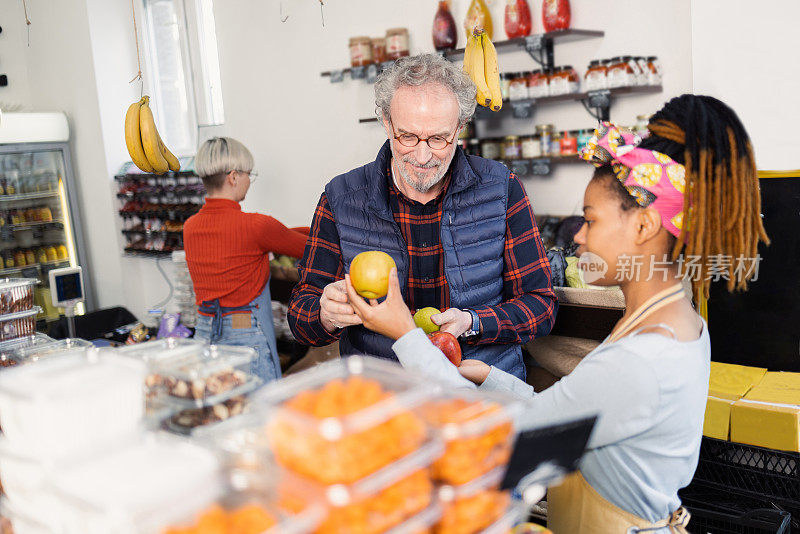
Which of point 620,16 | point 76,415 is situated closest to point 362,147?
point 620,16

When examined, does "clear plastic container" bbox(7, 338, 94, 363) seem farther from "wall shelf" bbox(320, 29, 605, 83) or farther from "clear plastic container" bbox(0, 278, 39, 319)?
"wall shelf" bbox(320, 29, 605, 83)

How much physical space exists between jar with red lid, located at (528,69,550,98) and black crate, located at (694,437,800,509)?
7.20ft

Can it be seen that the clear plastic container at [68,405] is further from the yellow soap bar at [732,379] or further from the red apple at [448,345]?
the yellow soap bar at [732,379]

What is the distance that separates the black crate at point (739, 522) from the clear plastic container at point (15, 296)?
7.47 feet

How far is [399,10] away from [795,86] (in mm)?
2813

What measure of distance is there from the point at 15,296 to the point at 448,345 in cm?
155

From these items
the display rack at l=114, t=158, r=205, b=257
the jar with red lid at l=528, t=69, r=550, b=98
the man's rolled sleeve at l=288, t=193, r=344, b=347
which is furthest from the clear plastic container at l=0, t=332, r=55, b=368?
the display rack at l=114, t=158, r=205, b=257

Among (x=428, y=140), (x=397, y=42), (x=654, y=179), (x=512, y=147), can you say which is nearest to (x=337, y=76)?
(x=397, y=42)

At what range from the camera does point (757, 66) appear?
2.90 metres

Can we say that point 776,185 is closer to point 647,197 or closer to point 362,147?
point 647,197

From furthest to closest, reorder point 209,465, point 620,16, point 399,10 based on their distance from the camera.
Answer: point 399,10 < point 620,16 < point 209,465

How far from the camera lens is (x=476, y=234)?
7.08 feet

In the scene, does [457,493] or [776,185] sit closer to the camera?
[457,493]

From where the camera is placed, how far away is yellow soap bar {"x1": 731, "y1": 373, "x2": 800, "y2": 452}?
2.45 metres
